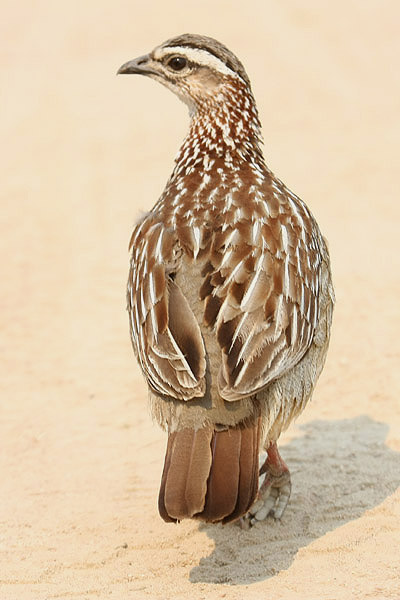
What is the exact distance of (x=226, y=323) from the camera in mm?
5316

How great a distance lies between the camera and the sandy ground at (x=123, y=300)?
19.3ft

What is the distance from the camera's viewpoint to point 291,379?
569 centimetres

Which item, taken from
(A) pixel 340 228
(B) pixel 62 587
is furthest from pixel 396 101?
(B) pixel 62 587

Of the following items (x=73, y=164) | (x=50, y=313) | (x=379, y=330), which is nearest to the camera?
(x=379, y=330)

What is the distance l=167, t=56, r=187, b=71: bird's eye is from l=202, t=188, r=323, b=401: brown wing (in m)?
1.59

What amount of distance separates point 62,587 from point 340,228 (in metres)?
7.90

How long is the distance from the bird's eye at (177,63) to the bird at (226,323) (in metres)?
0.62

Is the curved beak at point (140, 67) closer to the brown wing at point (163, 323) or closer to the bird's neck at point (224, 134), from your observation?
the bird's neck at point (224, 134)

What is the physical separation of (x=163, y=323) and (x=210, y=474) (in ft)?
2.97

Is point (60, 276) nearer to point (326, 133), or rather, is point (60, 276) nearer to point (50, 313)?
point (50, 313)

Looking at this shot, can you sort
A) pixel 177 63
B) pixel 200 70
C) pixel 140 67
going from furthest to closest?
pixel 140 67 → pixel 177 63 → pixel 200 70

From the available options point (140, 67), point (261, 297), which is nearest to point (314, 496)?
point (261, 297)

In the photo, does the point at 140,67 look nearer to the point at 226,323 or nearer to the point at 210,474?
the point at 226,323

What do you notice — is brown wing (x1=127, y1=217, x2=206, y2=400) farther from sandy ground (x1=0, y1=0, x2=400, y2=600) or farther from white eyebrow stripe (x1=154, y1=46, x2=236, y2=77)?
white eyebrow stripe (x1=154, y1=46, x2=236, y2=77)
